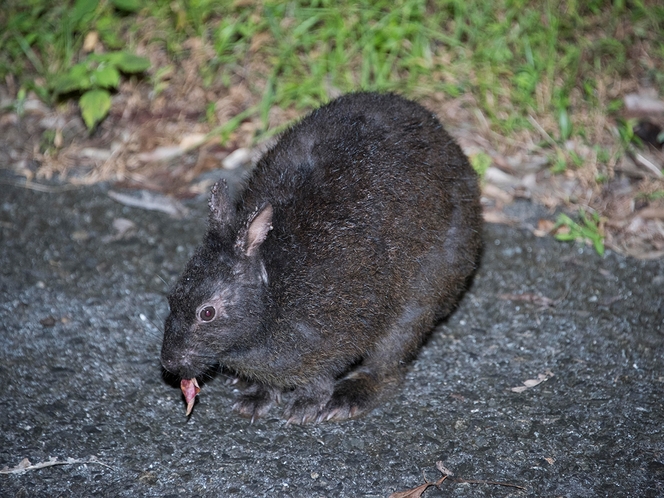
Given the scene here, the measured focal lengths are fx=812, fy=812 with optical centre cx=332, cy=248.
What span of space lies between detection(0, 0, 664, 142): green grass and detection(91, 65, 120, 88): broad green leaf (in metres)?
0.40

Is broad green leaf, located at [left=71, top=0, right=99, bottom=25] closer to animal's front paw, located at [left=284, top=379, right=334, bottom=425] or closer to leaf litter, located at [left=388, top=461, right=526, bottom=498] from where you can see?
animal's front paw, located at [left=284, top=379, right=334, bottom=425]

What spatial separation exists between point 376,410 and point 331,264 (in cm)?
82

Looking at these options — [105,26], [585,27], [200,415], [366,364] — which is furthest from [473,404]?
[105,26]

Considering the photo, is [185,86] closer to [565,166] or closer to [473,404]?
[565,166]

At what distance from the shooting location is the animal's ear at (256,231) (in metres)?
3.82

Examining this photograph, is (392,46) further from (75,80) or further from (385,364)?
(385,364)

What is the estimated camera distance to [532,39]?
688 cm

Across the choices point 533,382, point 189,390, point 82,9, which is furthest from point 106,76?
point 533,382

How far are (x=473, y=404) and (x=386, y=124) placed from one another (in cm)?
156

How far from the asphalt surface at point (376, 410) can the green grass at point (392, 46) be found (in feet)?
5.26

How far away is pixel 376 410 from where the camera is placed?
13.9 ft

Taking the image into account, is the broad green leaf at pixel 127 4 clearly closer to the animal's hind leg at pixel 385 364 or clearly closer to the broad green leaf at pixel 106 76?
the broad green leaf at pixel 106 76

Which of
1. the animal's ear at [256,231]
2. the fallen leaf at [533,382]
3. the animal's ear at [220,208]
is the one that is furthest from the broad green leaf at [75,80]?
the fallen leaf at [533,382]

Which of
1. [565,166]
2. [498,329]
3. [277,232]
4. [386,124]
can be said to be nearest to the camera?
[277,232]
